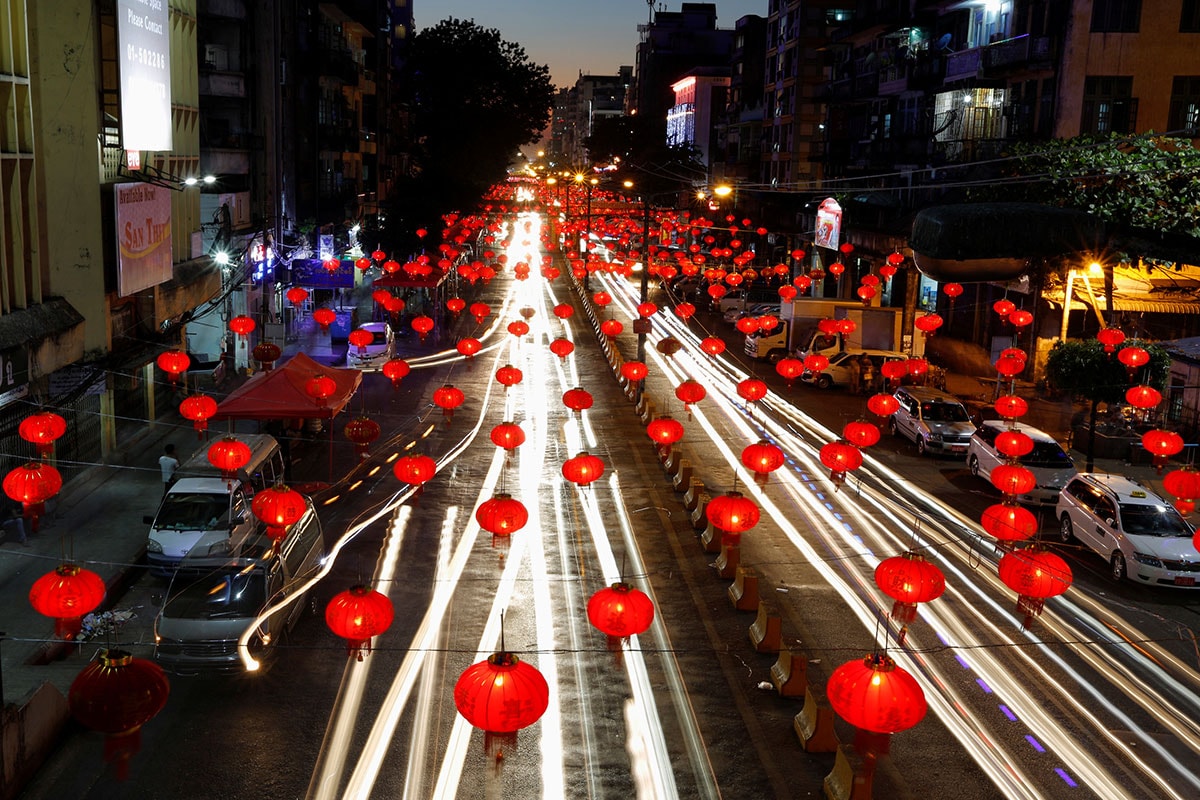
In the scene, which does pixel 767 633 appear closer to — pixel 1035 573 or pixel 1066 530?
pixel 1035 573

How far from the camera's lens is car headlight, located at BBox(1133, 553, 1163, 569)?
19.0m

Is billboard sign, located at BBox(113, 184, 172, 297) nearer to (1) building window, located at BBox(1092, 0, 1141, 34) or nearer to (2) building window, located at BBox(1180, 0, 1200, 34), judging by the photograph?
(1) building window, located at BBox(1092, 0, 1141, 34)

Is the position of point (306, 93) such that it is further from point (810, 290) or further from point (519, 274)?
point (810, 290)

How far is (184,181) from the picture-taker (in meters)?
29.9

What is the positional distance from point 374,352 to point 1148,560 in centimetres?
2606

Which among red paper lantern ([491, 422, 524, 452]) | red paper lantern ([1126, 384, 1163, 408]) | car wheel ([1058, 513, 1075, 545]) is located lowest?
car wheel ([1058, 513, 1075, 545])

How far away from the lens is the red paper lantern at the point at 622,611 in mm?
12359

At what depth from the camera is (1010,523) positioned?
16.7 metres

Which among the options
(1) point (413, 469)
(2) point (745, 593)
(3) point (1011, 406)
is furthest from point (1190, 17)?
(1) point (413, 469)

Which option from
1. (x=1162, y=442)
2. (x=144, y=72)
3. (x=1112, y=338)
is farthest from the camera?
(x=1112, y=338)

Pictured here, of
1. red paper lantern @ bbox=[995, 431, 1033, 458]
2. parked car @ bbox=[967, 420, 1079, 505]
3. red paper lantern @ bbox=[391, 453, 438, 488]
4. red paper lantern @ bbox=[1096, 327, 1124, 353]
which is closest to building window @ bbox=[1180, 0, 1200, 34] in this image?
red paper lantern @ bbox=[1096, 327, 1124, 353]

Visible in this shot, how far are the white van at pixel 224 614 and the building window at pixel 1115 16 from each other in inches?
1267

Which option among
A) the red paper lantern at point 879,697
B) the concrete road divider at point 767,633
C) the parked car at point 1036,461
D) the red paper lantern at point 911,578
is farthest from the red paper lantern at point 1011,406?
the red paper lantern at point 879,697

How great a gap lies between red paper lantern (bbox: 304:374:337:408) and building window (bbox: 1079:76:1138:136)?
26.7 metres
